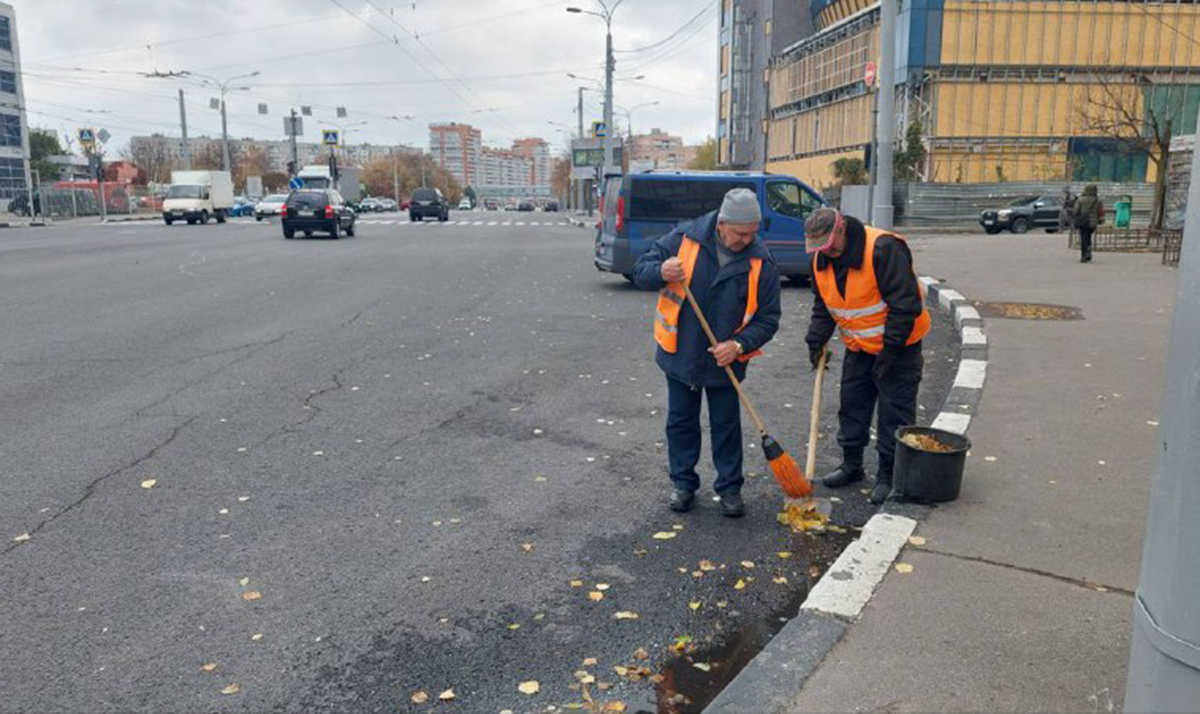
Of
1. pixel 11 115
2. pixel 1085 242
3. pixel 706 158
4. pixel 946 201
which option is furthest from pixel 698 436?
pixel 706 158

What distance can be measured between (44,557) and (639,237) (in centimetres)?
1163

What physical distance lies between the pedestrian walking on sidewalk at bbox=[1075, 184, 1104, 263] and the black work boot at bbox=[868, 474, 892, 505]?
1543cm

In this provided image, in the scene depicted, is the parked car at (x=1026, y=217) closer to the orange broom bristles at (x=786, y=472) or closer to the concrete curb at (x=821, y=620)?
the concrete curb at (x=821, y=620)

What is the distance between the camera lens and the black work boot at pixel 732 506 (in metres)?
4.80

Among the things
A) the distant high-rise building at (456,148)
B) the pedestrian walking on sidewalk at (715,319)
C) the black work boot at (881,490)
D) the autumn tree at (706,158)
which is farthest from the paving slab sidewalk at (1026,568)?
the distant high-rise building at (456,148)

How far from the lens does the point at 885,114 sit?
602 inches

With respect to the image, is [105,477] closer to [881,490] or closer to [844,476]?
[844,476]

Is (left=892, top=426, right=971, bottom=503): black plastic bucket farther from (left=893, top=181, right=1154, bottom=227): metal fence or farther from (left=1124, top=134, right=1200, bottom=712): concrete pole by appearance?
(left=893, top=181, right=1154, bottom=227): metal fence

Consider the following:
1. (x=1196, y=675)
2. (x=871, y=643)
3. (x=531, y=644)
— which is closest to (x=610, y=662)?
(x=531, y=644)

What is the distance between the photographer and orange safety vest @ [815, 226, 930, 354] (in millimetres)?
4961

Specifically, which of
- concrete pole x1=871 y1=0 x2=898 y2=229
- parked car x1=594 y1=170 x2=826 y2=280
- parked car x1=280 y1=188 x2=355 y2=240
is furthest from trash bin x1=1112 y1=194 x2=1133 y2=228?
parked car x1=280 y1=188 x2=355 y2=240

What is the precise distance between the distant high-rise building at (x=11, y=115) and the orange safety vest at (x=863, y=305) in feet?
238

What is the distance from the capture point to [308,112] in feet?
205

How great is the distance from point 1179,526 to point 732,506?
9.50ft
